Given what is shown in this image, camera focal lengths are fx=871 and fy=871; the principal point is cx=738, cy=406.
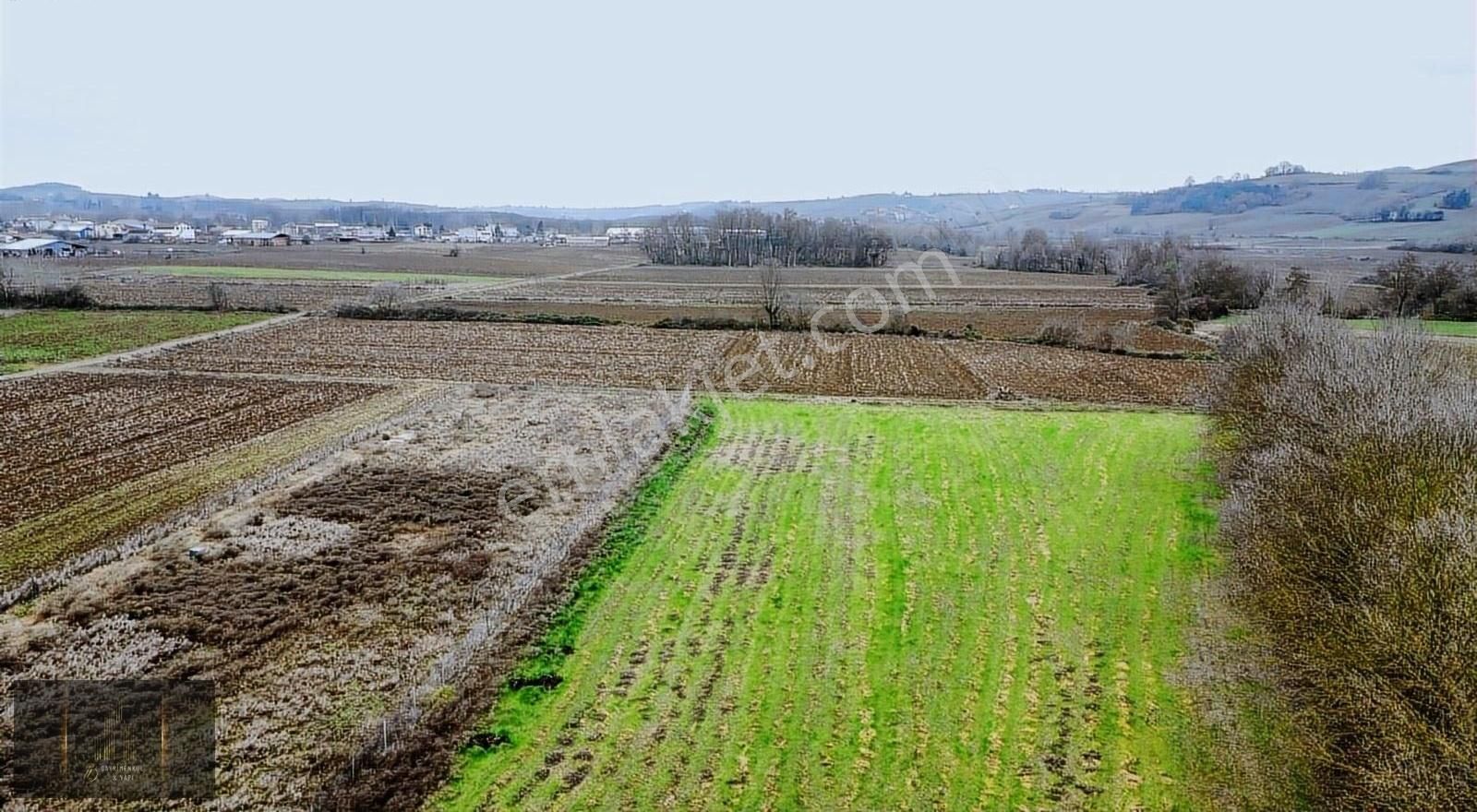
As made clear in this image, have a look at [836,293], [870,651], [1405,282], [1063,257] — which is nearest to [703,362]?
[870,651]

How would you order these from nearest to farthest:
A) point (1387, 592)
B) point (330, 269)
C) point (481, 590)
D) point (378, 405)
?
point (1387, 592) < point (481, 590) < point (378, 405) < point (330, 269)

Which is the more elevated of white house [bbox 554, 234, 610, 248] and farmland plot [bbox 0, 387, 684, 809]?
white house [bbox 554, 234, 610, 248]

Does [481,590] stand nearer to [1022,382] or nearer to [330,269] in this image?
[1022,382]

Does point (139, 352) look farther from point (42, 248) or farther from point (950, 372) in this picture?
point (42, 248)

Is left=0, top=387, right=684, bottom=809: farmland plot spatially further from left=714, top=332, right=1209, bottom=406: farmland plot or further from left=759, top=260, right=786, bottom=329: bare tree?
left=759, top=260, right=786, bottom=329: bare tree

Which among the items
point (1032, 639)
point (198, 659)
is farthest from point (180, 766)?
point (1032, 639)

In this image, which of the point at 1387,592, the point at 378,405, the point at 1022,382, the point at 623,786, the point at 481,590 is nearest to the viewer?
the point at 1387,592

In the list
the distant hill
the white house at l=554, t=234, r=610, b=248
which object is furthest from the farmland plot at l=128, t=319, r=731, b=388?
the white house at l=554, t=234, r=610, b=248

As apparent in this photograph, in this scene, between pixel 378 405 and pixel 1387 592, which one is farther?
pixel 378 405
